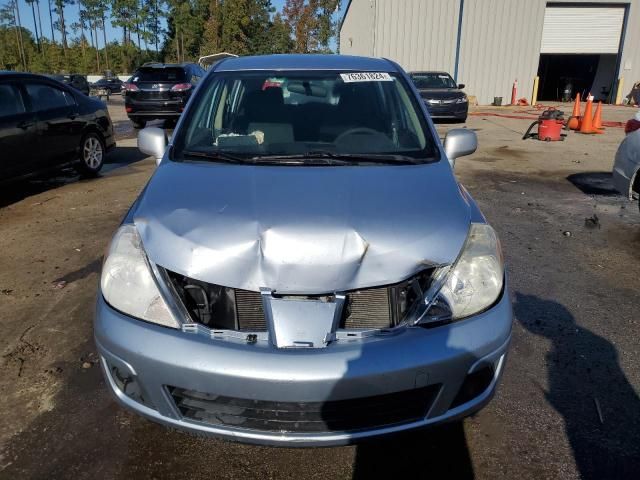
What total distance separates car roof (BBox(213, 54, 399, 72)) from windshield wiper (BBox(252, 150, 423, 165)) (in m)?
0.83

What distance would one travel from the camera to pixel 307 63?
340 centimetres

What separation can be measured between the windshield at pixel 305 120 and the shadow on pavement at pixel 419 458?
4.46ft

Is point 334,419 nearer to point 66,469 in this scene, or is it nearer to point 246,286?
point 246,286

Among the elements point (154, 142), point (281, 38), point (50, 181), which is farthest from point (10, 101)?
point (281, 38)

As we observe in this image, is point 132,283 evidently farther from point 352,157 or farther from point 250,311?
point 352,157

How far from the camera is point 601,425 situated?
2.43 m

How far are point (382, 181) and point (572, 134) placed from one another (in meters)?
12.7

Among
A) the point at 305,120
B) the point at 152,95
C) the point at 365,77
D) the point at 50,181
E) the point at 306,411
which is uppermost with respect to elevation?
the point at 365,77

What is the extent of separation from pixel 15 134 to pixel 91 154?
→ 1.71 metres

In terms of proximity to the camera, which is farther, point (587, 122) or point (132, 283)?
point (587, 122)

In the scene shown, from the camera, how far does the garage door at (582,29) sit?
2520cm

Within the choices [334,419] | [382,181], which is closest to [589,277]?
[382,181]

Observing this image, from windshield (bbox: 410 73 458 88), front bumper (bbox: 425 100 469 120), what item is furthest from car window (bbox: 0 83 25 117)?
windshield (bbox: 410 73 458 88)

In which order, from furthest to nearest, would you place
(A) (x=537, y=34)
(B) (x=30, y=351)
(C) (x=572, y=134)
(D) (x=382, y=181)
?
(A) (x=537, y=34)
(C) (x=572, y=134)
(B) (x=30, y=351)
(D) (x=382, y=181)
